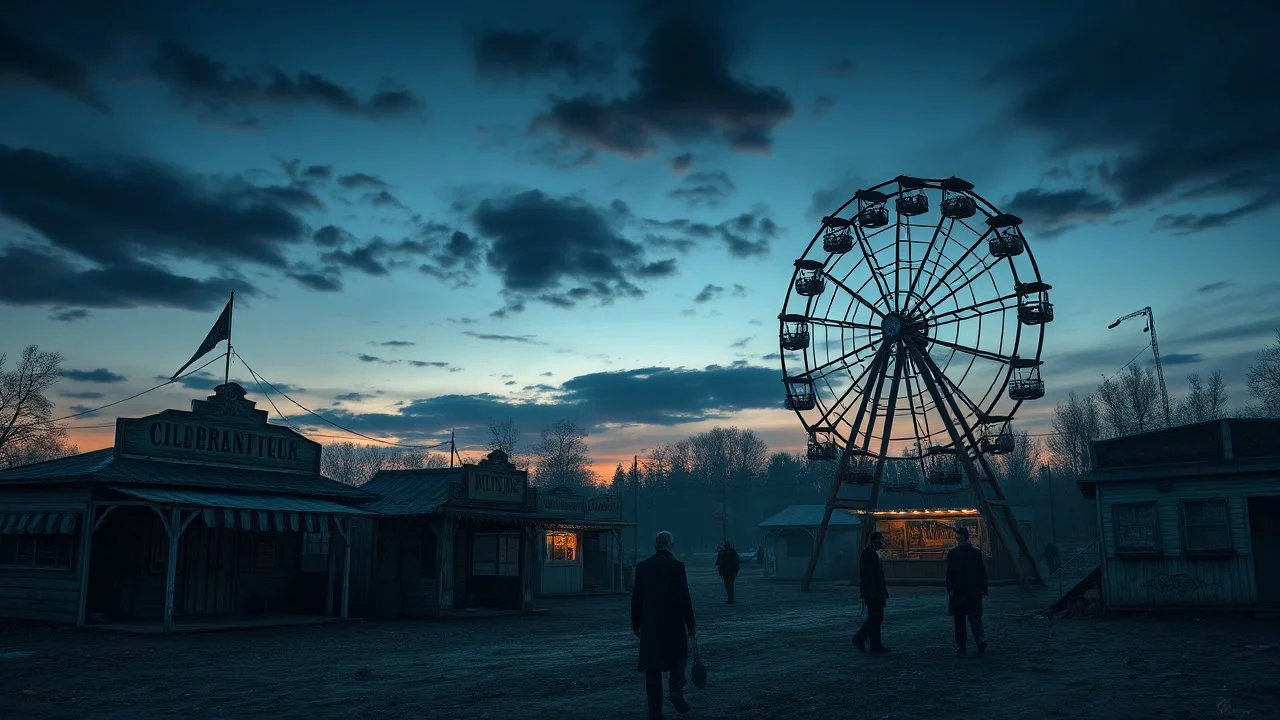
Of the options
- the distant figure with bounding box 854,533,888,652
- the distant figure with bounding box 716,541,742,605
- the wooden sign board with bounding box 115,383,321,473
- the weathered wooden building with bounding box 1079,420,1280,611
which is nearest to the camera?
the distant figure with bounding box 854,533,888,652

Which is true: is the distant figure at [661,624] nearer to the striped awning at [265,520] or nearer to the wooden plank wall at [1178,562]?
the striped awning at [265,520]

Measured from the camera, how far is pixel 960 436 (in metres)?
36.8

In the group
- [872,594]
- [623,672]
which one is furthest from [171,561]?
[872,594]

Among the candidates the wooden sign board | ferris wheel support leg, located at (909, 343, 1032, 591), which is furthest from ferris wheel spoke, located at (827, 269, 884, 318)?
the wooden sign board

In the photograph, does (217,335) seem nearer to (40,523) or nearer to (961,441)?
(40,523)

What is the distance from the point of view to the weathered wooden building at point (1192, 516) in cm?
2025

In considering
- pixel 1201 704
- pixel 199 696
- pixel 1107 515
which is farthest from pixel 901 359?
pixel 199 696

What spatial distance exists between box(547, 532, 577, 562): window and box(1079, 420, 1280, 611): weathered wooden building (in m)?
21.1

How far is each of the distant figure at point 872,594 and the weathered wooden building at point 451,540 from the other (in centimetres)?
1249

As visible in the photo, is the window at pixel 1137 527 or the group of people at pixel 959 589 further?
the window at pixel 1137 527

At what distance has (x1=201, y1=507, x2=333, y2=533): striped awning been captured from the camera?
19422 millimetres

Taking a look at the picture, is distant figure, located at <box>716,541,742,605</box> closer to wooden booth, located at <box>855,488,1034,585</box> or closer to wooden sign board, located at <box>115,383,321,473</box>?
wooden booth, located at <box>855,488,1034,585</box>

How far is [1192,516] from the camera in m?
21.0

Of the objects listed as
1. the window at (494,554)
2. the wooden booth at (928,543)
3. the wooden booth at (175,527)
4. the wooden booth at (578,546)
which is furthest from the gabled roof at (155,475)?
the wooden booth at (928,543)
